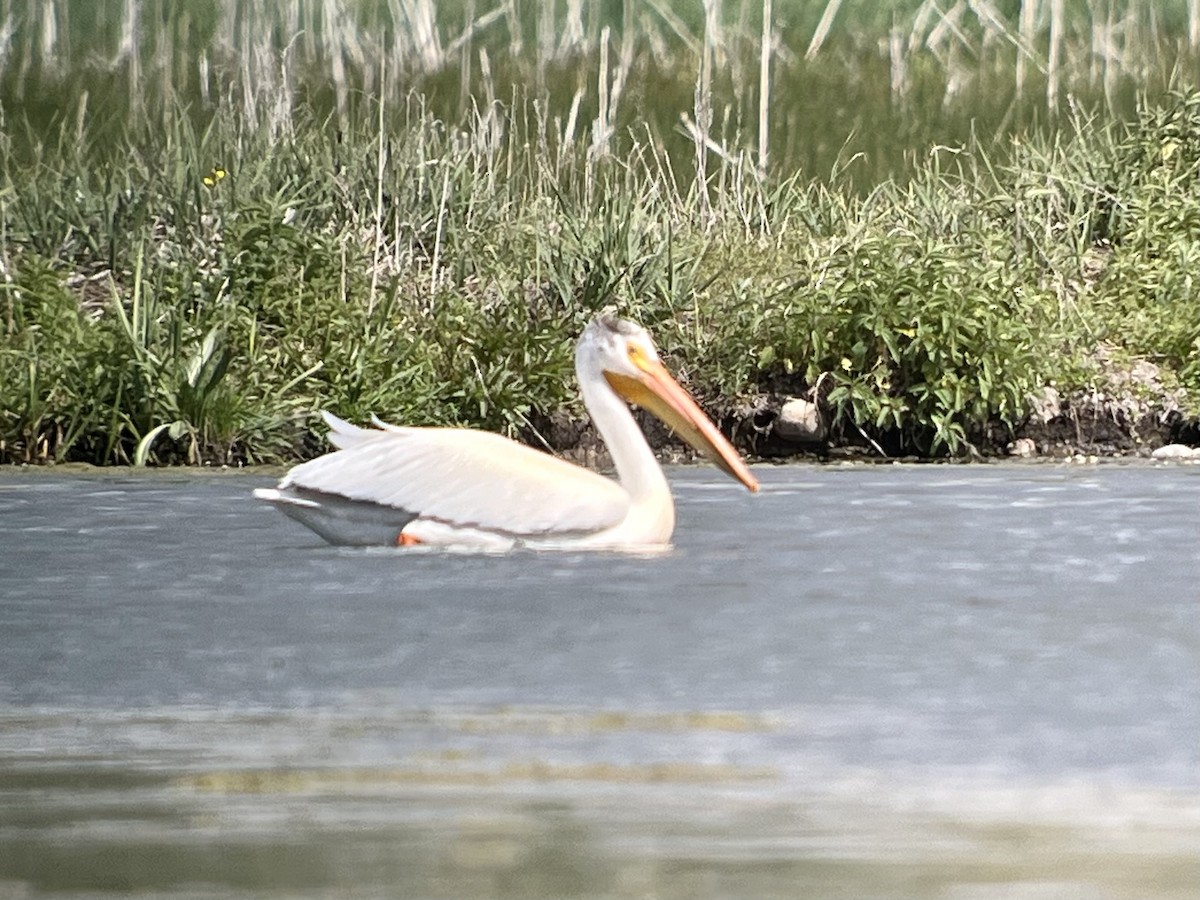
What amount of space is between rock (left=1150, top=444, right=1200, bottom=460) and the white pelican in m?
4.37

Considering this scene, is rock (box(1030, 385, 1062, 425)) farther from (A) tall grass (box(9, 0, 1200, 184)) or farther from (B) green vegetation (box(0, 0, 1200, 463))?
(A) tall grass (box(9, 0, 1200, 184))

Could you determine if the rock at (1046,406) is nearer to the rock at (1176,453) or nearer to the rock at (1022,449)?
the rock at (1022,449)

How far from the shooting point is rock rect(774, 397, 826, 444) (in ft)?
42.7

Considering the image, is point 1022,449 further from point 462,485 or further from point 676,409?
point 462,485

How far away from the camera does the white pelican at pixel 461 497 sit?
888cm

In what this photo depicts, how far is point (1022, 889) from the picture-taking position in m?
4.06

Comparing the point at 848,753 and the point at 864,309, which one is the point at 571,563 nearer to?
the point at 848,753

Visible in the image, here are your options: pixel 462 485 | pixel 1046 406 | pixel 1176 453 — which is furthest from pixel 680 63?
pixel 462 485

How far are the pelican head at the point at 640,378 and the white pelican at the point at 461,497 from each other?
0.70 m

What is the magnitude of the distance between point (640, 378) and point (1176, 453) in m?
3.97

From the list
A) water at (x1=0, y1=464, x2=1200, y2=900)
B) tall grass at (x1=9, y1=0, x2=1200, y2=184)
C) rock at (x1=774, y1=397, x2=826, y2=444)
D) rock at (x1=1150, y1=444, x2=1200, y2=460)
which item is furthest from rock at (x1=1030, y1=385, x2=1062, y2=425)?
tall grass at (x1=9, y1=0, x2=1200, y2=184)

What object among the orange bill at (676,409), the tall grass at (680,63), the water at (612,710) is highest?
the tall grass at (680,63)

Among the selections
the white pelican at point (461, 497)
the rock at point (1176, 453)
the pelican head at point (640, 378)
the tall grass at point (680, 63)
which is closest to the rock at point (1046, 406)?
the rock at point (1176, 453)

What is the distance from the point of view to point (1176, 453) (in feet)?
42.0
